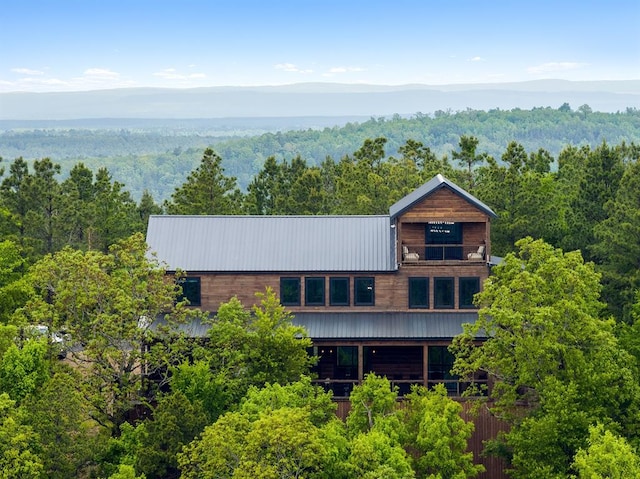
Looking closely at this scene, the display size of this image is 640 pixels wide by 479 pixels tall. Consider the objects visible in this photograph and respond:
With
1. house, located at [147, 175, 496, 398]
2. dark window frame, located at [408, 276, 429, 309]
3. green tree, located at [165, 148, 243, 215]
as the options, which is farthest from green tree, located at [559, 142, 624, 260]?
green tree, located at [165, 148, 243, 215]

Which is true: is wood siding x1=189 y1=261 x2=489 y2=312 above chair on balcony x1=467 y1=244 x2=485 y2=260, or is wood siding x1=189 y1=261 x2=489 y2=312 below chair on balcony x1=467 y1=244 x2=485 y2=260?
below

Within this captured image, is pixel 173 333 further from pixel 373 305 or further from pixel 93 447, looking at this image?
pixel 373 305

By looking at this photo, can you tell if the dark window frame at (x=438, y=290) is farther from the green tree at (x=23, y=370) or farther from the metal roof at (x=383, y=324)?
the green tree at (x=23, y=370)

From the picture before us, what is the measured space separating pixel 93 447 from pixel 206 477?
6.34 metres

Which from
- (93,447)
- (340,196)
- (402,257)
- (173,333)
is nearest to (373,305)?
(402,257)

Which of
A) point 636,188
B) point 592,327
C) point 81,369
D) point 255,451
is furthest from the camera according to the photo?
point 636,188

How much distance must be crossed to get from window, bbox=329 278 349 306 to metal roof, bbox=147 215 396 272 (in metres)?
0.66

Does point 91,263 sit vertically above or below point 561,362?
above

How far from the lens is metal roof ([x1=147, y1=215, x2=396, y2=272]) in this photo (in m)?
47.5

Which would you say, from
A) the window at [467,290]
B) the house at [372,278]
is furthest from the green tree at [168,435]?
the window at [467,290]

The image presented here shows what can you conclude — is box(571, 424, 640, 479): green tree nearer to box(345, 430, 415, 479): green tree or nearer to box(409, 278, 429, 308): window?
box(345, 430, 415, 479): green tree

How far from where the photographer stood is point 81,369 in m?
41.2

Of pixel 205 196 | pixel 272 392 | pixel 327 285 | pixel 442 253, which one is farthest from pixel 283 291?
pixel 205 196

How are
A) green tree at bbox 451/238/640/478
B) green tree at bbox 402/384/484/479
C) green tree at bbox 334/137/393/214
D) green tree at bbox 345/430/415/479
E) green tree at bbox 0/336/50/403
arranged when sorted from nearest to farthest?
green tree at bbox 345/430/415/479 < green tree at bbox 402/384/484/479 < green tree at bbox 451/238/640/478 < green tree at bbox 0/336/50/403 < green tree at bbox 334/137/393/214
